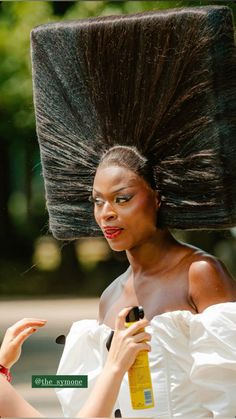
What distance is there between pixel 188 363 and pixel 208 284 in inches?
10.8

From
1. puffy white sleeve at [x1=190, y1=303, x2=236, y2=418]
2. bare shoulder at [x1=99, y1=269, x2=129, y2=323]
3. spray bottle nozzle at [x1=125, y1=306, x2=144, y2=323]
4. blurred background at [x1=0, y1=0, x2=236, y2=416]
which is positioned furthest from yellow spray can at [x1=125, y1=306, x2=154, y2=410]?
blurred background at [x1=0, y1=0, x2=236, y2=416]

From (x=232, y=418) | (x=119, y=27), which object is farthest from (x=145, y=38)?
(x=232, y=418)

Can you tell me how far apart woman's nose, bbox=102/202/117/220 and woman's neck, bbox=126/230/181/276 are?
0.47 ft

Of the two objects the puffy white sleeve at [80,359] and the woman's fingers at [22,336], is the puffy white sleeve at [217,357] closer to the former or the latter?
the puffy white sleeve at [80,359]

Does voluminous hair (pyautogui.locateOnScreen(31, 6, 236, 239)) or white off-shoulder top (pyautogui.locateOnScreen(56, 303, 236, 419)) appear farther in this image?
voluminous hair (pyautogui.locateOnScreen(31, 6, 236, 239))

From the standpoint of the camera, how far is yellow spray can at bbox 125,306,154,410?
329cm

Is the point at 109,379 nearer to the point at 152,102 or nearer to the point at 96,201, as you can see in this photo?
the point at 96,201

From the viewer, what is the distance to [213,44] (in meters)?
3.35

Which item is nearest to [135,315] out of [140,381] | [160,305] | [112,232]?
[160,305]

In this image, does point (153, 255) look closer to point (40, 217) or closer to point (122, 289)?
point (122, 289)

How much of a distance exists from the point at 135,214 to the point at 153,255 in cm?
17

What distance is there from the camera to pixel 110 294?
3.65 metres

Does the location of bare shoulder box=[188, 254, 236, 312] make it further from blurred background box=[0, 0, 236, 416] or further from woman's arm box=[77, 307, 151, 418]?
blurred background box=[0, 0, 236, 416]

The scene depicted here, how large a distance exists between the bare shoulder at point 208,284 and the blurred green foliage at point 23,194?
379mm
